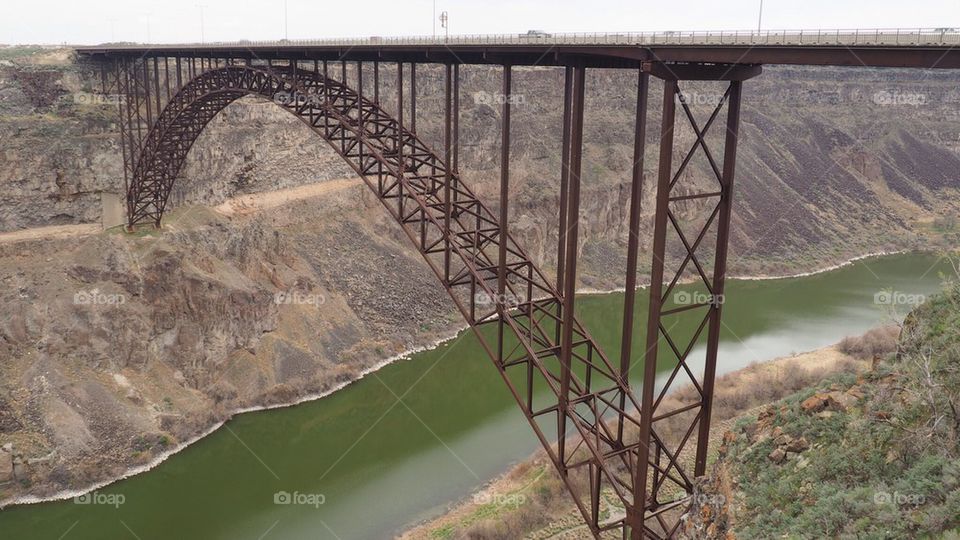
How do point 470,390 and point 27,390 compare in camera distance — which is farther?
point 470,390

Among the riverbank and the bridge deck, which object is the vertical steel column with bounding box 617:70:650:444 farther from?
the riverbank

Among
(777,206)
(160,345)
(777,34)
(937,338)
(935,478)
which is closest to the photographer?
(935,478)

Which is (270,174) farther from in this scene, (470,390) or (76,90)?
(470,390)

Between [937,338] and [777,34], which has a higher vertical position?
[777,34]

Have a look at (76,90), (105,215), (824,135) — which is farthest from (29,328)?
(824,135)

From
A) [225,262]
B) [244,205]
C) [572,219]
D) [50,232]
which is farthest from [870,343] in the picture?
[50,232]

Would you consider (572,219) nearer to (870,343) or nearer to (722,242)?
(722,242)

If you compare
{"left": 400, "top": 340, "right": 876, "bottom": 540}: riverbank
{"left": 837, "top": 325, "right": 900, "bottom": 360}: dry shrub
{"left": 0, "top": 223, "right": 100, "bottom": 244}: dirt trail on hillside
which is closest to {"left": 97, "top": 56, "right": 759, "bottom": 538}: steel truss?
{"left": 400, "top": 340, "right": 876, "bottom": 540}: riverbank
